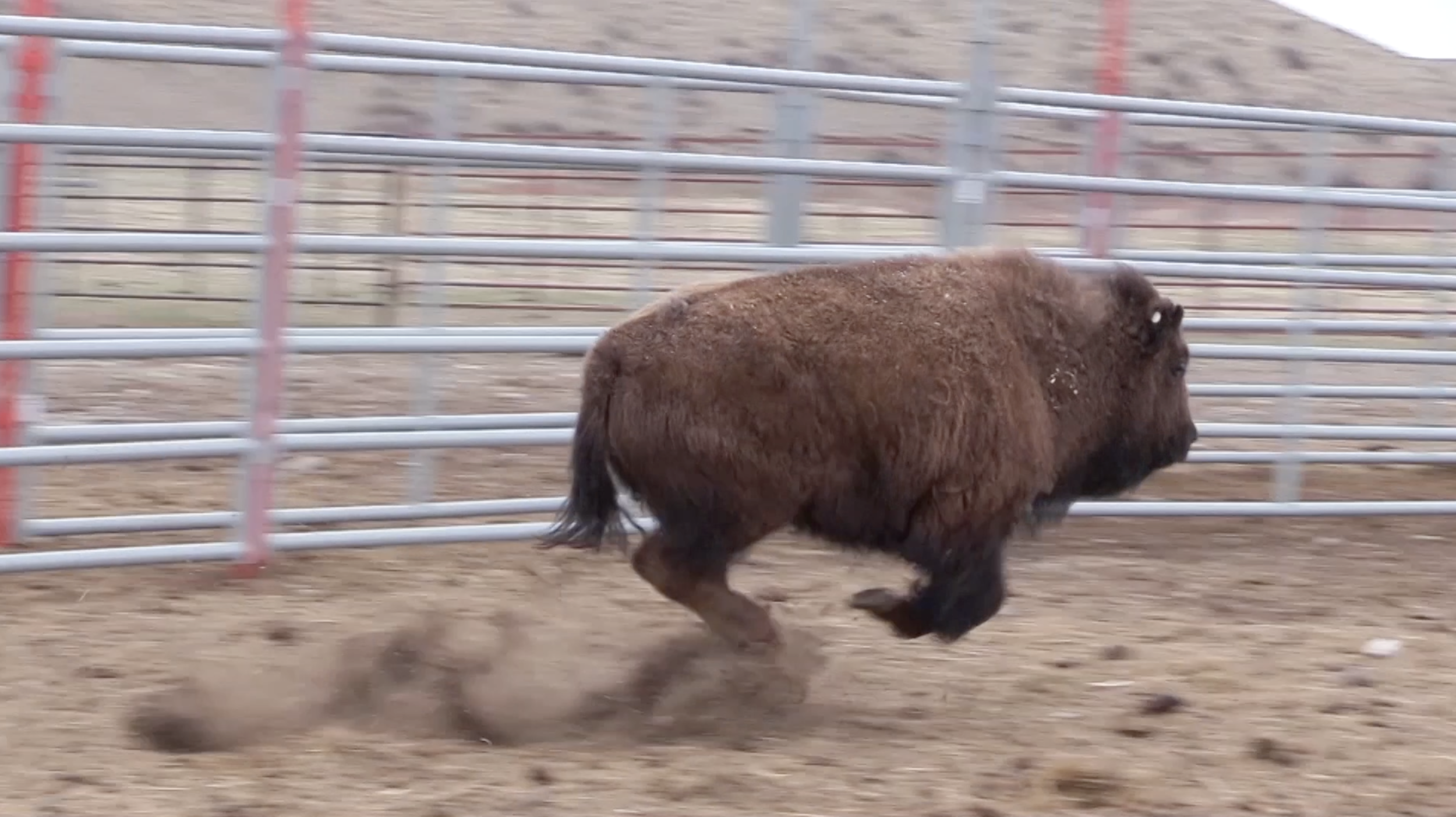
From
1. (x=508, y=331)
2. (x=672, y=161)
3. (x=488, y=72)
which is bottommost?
(x=508, y=331)

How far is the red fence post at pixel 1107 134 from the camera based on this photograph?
24.7 feet

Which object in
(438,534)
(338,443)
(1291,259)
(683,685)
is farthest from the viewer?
(1291,259)

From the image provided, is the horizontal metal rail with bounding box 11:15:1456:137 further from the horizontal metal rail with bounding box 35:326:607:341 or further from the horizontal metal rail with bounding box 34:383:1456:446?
the horizontal metal rail with bounding box 34:383:1456:446

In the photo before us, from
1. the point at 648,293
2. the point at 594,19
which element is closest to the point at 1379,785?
the point at 648,293

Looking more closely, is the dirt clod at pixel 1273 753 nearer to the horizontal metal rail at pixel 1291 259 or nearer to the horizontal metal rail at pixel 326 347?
the horizontal metal rail at pixel 326 347

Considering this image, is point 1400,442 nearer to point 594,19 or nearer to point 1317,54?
point 594,19

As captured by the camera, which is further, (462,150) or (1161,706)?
(462,150)

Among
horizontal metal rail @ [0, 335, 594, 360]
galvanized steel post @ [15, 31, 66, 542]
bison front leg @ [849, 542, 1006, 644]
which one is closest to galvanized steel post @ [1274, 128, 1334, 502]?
horizontal metal rail @ [0, 335, 594, 360]

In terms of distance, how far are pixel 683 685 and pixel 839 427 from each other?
75cm

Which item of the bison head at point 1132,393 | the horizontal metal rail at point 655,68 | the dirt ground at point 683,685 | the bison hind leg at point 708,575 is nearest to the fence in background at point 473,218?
the horizontal metal rail at point 655,68

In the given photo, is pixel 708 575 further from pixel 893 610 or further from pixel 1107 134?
pixel 1107 134

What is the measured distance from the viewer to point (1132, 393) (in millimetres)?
5453

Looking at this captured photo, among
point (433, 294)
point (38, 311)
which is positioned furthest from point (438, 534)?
point (38, 311)

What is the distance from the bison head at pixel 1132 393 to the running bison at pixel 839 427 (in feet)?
0.48
